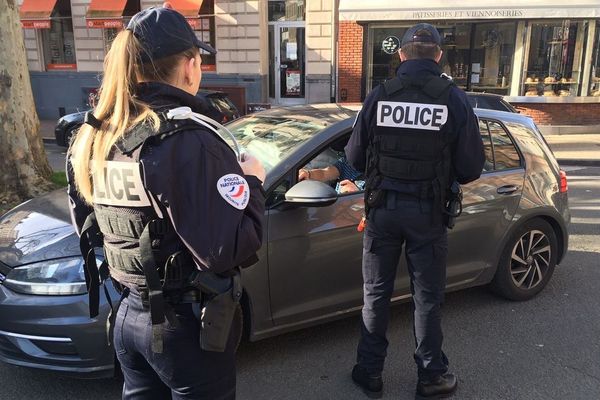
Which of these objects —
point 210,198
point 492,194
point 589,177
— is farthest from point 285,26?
point 210,198

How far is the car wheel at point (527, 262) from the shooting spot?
4.05 metres

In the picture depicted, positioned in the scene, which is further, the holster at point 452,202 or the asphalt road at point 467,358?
the asphalt road at point 467,358

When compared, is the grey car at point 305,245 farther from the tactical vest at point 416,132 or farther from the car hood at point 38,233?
the tactical vest at point 416,132

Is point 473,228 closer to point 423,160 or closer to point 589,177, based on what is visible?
point 423,160

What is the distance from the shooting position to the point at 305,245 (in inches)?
124

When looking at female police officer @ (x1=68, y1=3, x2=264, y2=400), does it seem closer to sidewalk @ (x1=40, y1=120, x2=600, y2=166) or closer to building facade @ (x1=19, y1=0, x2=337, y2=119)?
sidewalk @ (x1=40, y1=120, x2=600, y2=166)

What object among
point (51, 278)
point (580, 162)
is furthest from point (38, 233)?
point (580, 162)

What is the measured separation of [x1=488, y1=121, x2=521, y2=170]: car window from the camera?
3.95 meters

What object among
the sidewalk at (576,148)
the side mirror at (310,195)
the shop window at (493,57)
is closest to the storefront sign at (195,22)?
the shop window at (493,57)

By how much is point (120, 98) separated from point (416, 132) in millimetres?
1615

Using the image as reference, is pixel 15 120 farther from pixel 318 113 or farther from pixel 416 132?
pixel 416 132

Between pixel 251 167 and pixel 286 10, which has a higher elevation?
pixel 286 10

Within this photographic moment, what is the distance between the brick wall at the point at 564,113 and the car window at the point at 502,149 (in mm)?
10566

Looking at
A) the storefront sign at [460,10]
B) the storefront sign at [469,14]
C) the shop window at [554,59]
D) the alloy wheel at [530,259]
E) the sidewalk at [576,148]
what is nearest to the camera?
the alloy wheel at [530,259]
